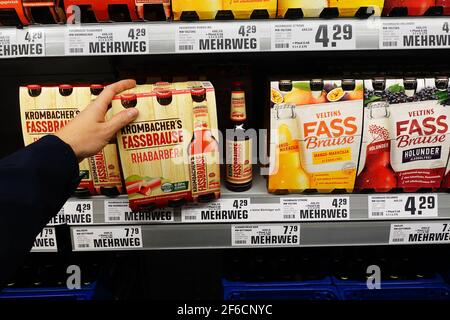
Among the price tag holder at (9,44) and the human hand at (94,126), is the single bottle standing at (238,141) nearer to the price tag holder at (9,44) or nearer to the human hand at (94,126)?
the human hand at (94,126)

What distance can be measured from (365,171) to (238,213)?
360 mm

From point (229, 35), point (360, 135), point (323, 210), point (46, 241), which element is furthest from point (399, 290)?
point (46, 241)

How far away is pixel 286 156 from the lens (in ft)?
3.55

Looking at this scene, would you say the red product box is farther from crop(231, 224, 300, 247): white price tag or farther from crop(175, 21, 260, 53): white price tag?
crop(231, 224, 300, 247): white price tag

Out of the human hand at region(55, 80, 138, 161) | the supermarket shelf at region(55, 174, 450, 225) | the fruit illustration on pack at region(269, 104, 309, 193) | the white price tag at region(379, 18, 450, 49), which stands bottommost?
the supermarket shelf at region(55, 174, 450, 225)

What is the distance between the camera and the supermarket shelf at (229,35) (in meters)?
0.97

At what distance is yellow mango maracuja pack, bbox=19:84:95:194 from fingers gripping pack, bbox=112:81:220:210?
135 millimetres

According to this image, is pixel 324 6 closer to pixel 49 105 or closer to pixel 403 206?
pixel 403 206

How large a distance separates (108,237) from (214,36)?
1.97 ft

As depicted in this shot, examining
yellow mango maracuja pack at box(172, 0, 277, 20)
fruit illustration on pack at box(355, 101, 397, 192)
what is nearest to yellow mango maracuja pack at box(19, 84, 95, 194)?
yellow mango maracuja pack at box(172, 0, 277, 20)

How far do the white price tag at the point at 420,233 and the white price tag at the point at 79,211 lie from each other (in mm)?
816

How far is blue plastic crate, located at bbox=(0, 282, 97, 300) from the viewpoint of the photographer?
1.26 metres

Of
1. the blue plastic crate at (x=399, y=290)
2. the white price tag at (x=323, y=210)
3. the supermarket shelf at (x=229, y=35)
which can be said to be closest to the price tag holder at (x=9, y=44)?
the supermarket shelf at (x=229, y=35)

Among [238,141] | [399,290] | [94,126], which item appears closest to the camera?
[94,126]
